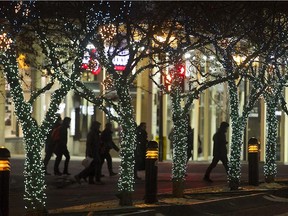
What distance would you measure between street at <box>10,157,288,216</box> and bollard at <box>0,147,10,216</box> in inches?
88.3

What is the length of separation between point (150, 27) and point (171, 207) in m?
3.38

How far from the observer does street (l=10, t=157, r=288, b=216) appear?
48.1 ft

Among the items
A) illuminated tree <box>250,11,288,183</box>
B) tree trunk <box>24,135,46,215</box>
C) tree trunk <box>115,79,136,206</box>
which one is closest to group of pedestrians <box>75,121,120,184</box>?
illuminated tree <box>250,11,288,183</box>

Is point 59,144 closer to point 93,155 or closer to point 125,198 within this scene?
point 93,155

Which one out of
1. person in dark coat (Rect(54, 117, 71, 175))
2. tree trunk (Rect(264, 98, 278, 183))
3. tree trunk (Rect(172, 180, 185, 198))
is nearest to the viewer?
tree trunk (Rect(172, 180, 185, 198))

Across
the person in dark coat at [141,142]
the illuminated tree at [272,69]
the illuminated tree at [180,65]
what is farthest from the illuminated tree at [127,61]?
the person in dark coat at [141,142]

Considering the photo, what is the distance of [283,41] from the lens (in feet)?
60.8

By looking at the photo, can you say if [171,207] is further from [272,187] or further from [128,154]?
[272,187]

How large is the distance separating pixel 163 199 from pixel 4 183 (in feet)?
17.7

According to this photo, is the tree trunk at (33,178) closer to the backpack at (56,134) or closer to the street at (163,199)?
the street at (163,199)

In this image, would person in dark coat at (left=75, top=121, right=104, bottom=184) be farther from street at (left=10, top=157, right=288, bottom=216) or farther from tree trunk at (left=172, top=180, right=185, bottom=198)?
tree trunk at (left=172, top=180, right=185, bottom=198)

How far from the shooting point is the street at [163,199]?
1465 cm

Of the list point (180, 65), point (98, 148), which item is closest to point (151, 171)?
point (180, 65)

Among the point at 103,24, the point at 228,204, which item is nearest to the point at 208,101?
the point at 228,204
